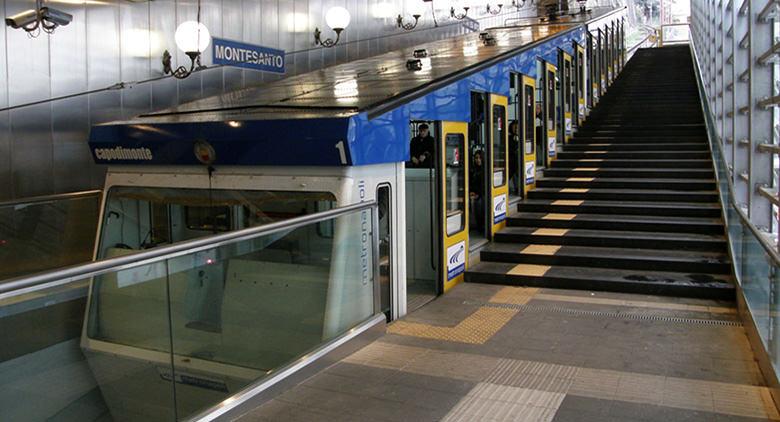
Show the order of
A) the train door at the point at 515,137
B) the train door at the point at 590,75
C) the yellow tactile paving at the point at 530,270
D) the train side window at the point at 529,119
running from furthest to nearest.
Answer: the train door at the point at 590,75 < the train side window at the point at 529,119 < the train door at the point at 515,137 < the yellow tactile paving at the point at 530,270

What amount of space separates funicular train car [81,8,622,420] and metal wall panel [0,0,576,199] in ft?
4.17

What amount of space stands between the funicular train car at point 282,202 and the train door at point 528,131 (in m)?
0.45

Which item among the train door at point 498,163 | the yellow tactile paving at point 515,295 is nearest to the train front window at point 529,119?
the train door at point 498,163

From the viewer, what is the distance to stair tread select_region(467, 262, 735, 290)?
6.42 m

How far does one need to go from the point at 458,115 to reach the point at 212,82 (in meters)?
3.71

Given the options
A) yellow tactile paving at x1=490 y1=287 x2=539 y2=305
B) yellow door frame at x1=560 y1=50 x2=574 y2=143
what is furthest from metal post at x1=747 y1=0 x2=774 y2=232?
yellow door frame at x1=560 y1=50 x2=574 y2=143

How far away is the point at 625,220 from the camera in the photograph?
8031 mm

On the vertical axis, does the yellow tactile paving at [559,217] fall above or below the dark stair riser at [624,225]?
above

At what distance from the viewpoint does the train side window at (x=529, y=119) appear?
9.39m

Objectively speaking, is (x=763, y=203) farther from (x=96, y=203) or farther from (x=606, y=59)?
(x=606, y=59)

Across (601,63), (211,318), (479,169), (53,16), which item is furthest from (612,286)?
(601,63)

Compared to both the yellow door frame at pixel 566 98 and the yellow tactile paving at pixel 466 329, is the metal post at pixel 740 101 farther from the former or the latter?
the yellow door frame at pixel 566 98

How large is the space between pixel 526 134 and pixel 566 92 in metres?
2.86

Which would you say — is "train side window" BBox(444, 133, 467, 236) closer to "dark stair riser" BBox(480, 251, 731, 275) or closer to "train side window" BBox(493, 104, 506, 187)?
"dark stair riser" BBox(480, 251, 731, 275)
